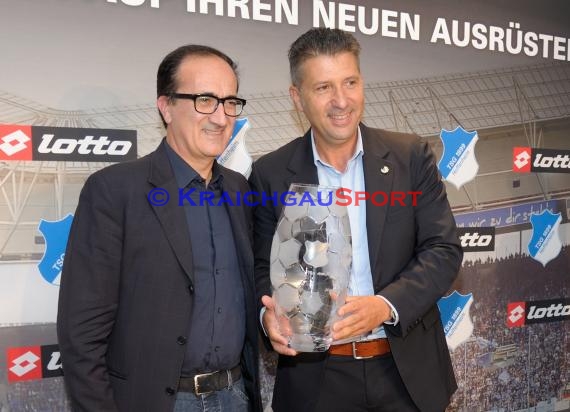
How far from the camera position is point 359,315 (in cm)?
139

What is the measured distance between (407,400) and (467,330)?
1.43 meters

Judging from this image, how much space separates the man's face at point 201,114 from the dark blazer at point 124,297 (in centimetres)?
17

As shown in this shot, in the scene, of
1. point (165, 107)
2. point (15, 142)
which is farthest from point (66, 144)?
point (165, 107)

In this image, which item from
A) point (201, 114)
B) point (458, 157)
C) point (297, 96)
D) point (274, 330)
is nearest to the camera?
point (274, 330)

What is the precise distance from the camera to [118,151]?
86.8 inches

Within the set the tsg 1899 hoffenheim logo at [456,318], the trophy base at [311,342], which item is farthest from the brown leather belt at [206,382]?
the tsg 1899 hoffenheim logo at [456,318]

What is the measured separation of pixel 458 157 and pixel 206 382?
2.02m

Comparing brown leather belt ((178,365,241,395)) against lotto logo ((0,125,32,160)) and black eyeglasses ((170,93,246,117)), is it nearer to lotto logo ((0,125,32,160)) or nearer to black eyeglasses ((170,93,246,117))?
black eyeglasses ((170,93,246,117))

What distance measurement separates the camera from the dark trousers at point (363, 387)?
5.55 feet

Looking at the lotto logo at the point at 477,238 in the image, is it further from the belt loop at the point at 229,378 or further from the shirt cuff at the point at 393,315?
the belt loop at the point at 229,378

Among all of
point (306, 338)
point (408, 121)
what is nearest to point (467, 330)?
point (408, 121)

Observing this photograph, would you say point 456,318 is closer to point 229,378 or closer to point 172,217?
point 229,378

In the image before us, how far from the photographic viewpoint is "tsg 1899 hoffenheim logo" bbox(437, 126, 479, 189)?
2.88m

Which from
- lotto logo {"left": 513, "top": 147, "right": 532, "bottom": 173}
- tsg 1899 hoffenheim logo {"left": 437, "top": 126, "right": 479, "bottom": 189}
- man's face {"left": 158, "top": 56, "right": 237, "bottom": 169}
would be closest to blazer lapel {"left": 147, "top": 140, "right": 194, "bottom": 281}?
man's face {"left": 158, "top": 56, "right": 237, "bottom": 169}
